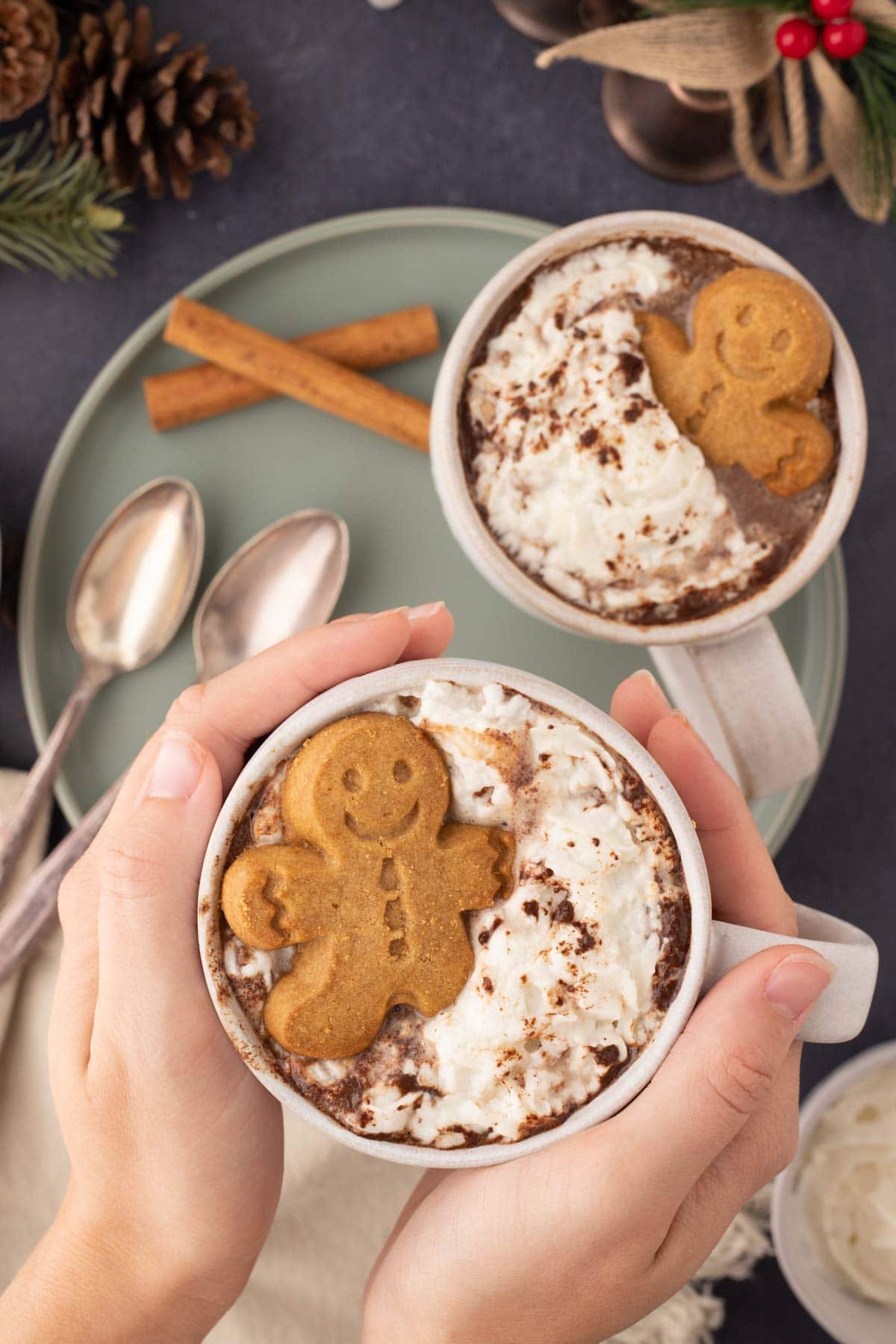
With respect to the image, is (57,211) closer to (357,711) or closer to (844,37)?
(357,711)

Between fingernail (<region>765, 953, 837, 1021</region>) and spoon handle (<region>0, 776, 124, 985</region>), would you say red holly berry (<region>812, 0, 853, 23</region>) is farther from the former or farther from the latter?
spoon handle (<region>0, 776, 124, 985</region>)

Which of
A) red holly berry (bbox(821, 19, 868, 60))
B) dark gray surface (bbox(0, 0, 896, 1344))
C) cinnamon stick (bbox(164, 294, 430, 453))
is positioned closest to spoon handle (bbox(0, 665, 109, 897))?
dark gray surface (bbox(0, 0, 896, 1344))

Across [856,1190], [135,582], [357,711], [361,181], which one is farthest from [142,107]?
[856,1190]

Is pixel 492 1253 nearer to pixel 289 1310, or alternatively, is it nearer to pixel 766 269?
pixel 289 1310

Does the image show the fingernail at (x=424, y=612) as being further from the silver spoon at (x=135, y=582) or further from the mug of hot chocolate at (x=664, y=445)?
the silver spoon at (x=135, y=582)

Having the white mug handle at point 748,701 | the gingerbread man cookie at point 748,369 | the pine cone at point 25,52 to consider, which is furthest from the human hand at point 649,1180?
the pine cone at point 25,52

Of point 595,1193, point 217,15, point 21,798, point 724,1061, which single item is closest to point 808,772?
point 724,1061
